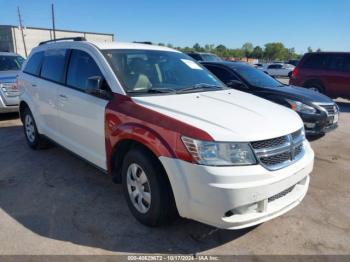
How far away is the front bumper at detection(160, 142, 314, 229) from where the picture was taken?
2645 mm

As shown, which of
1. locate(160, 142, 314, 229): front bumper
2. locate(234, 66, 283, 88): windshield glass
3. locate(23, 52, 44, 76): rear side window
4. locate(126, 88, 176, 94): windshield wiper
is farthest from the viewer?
locate(234, 66, 283, 88): windshield glass

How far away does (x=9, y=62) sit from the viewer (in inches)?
388

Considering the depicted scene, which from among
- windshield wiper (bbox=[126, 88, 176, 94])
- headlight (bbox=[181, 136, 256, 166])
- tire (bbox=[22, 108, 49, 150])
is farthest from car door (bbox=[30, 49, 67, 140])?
headlight (bbox=[181, 136, 256, 166])

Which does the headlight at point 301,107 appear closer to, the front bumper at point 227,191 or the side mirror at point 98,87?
the front bumper at point 227,191

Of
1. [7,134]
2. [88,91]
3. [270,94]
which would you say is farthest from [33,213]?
[270,94]

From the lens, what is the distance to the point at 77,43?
4.39 metres

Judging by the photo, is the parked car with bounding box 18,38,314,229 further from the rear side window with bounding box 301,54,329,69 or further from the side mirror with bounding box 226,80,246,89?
the rear side window with bounding box 301,54,329,69

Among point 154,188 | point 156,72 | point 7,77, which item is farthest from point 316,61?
point 154,188

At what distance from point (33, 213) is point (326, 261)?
116 inches

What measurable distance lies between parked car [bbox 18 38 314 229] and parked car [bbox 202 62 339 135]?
2.38 metres

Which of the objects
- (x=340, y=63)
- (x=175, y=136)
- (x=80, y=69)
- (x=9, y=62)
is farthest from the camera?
(x=340, y=63)

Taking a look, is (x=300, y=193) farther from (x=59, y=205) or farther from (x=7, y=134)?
(x=7, y=134)

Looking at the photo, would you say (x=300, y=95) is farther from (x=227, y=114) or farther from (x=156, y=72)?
(x=227, y=114)

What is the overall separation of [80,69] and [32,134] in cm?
222
